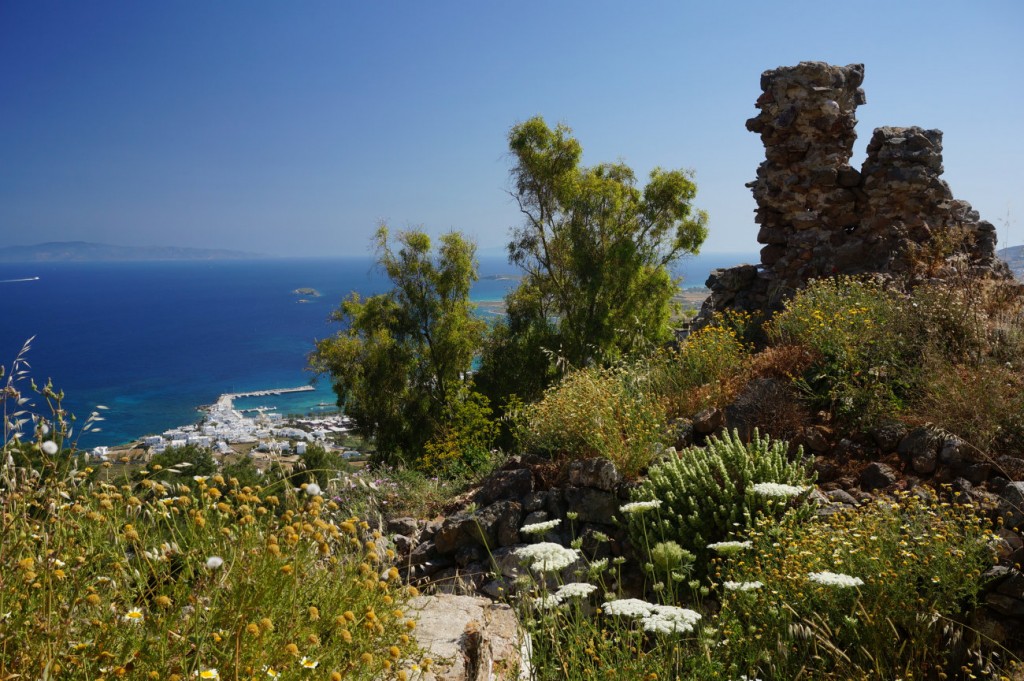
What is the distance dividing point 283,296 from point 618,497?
155 metres

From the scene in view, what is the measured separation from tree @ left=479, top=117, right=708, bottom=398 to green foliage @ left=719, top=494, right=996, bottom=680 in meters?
14.9

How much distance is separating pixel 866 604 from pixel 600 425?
116 inches

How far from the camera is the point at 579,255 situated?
1889 centimetres

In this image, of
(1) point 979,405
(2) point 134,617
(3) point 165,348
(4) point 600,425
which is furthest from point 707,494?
(3) point 165,348

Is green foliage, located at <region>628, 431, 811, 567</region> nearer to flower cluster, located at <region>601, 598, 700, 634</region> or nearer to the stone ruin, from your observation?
flower cluster, located at <region>601, 598, 700, 634</region>

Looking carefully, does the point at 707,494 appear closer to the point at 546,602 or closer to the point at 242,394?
the point at 546,602

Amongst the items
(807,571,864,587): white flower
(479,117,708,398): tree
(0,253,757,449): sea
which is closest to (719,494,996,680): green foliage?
(807,571,864,587): white flower

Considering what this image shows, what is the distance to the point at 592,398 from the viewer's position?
629cm

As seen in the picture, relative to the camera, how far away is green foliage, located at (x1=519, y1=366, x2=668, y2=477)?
18.1 ft

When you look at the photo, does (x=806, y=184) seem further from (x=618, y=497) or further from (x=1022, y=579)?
(x=1022, y=579)

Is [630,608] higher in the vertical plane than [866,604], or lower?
higher

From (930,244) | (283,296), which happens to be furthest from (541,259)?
(283,296)

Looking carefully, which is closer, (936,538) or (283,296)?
(936,538)

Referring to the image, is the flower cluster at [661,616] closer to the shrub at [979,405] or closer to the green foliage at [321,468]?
the green foliage at [321,468]
